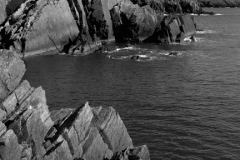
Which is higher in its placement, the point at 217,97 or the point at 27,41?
the point at 27,41

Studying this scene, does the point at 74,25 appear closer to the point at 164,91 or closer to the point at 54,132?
the point at 164,91

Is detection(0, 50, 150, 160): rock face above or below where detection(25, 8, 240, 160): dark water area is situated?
above

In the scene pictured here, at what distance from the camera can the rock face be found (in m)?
26.1

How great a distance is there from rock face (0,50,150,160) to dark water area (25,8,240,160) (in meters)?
5.44

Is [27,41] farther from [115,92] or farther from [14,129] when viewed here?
[14,129]

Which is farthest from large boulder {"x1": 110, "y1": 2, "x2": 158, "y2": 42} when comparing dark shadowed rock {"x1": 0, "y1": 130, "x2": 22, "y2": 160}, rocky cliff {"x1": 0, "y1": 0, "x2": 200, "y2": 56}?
dark shadowed rock {"x1": 0, "y1": 130, "x2": 22, "y2": 160}

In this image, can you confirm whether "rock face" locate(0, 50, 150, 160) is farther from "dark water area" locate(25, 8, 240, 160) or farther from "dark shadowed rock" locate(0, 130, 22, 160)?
"dark water area" locate(25, 8, 240, 160)

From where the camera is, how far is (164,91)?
53875 mm

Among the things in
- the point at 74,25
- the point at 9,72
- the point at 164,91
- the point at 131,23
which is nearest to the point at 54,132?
the point at 9,72

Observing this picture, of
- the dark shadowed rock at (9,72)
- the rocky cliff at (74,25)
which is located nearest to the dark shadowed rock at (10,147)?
the dark shadowed rock at (9,72)

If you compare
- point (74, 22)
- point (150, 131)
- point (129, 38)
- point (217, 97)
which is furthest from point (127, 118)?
point (129, 38)

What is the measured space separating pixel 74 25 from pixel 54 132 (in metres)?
66.0

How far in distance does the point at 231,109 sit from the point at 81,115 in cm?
2350

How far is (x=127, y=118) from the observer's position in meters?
43.1
